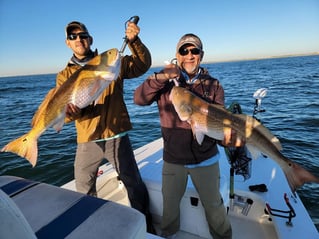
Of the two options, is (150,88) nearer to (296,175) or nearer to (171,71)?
(171,71)

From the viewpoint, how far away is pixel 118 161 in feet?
11.0

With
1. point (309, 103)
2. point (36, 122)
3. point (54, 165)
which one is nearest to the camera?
point (36, 122)

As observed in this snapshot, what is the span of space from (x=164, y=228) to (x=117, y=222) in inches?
69.2

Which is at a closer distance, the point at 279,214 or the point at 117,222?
the point at 117,222

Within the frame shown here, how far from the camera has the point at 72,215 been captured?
1945 millimetres

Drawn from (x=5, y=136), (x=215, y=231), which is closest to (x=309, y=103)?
(x=215, y=231)

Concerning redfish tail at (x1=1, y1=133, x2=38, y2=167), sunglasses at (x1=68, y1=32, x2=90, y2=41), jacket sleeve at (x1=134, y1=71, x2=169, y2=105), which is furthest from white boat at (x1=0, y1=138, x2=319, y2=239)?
sunglasses at (x1=68, y1=32, x2=90, y2=41)

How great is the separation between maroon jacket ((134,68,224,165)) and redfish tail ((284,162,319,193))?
0.90m

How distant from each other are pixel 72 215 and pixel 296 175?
7.26 ft

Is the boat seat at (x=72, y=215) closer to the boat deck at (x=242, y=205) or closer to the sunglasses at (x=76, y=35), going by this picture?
the boat deck at (x=242, y=205)

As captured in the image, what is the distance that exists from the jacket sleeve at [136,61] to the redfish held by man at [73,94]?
38cm

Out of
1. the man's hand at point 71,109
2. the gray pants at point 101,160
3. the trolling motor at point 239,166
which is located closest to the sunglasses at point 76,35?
the man's hand at point 71,109

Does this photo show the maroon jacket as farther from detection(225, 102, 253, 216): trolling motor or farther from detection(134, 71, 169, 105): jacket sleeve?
detection(225, 102, 253, 216): trolling motor

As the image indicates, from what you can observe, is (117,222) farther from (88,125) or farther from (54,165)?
A: (54,165)
